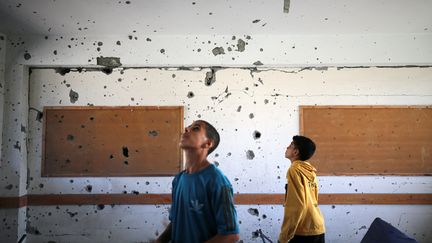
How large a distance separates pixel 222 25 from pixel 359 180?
2394 millimetres

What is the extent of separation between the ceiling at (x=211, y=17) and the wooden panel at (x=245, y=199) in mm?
1890

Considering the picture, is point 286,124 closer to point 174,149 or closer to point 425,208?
point 174,149

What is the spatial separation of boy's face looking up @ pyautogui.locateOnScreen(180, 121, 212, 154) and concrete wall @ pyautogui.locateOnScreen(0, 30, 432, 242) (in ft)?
6.11

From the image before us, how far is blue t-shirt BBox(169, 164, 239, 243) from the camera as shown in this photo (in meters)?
1.45

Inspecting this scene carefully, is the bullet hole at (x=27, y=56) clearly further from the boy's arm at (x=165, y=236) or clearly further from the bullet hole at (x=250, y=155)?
the boy's arm at (x=165, y=236)

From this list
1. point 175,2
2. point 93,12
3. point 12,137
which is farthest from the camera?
point 12,137

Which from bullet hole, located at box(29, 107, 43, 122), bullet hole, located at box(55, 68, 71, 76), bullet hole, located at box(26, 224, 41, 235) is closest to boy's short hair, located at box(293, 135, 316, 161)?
bullet hole, located at box(55, 68, 71, 76)

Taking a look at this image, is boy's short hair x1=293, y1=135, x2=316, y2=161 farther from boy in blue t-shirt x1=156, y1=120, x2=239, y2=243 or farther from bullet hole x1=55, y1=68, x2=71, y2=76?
bullet hole x1=55, y1=68, x2=71, y2=76

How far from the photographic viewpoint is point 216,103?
371 cm

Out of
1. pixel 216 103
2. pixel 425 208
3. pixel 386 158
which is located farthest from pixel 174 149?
pixel 425 208

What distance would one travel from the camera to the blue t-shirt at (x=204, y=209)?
1.45 metres

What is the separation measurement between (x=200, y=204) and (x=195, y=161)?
0.86 feet

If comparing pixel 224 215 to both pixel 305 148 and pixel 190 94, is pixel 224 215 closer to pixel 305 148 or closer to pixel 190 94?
pixel 305 148

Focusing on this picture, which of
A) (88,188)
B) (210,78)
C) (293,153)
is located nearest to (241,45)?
(210,78)
